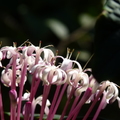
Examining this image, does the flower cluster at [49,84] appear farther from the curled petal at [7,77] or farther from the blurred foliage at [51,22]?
the blurred foliage at [51,22]

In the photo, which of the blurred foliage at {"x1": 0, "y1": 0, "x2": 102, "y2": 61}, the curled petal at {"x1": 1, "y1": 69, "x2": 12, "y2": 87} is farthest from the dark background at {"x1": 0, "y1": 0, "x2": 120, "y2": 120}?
the curled petal at {"x1": 1, "y1": 69, "x2": 12, "y2": 87}

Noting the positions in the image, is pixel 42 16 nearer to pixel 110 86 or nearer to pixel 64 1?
pixel 64 1

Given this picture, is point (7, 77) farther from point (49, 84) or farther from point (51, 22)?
point (51, 22)

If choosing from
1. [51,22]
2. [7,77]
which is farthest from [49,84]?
[51,22]

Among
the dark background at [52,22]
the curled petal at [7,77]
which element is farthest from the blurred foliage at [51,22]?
the curled petal at [7,77]

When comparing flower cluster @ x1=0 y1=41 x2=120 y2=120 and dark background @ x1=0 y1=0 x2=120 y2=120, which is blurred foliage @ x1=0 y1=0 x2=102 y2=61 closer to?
dark background @ x1=0 y1=0 x2=120 y2=120

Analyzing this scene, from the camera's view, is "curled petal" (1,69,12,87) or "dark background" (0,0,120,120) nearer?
"curled petal" (1,69,12,87)

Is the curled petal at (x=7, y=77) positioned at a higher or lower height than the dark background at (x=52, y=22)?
higher

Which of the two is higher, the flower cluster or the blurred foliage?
the flower cluster

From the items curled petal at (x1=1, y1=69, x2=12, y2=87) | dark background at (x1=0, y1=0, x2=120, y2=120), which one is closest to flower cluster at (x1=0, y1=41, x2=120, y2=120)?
curled petal at (x1=1, y1=69, x2=12, y2=87)
